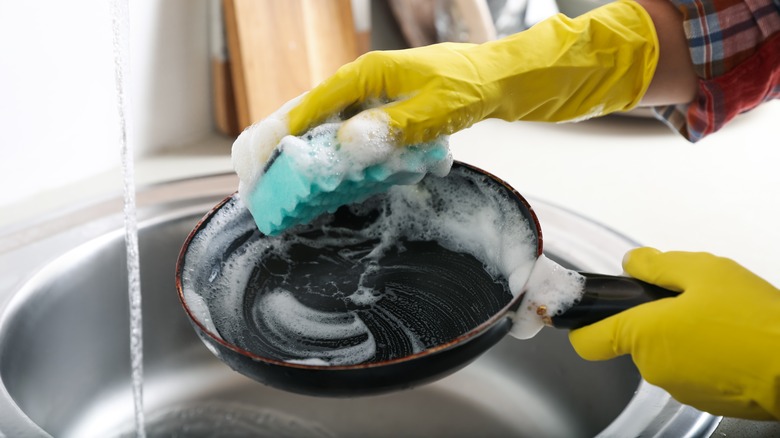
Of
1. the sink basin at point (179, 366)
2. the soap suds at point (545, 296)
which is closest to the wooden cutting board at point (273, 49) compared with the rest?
the sink basin at point (179, 366)

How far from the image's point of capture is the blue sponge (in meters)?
0.66

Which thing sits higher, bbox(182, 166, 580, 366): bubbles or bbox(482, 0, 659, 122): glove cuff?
bbox(482, 0, 659, 122): glove cuff

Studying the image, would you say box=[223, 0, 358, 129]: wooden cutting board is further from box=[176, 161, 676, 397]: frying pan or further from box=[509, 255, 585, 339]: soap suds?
box=[509, 255, 585, 339]: soap suds

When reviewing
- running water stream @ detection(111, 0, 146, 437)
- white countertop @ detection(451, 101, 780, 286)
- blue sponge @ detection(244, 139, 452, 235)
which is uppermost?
blue sponge @ detection(244, 139, 452, 235)

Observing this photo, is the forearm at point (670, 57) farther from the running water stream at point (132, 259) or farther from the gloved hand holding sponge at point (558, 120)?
the running water stream at point (132, 259)

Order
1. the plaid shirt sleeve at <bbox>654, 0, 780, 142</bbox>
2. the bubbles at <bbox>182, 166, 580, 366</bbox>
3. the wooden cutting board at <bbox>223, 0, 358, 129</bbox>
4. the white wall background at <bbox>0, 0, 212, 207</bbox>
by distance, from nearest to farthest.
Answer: the bubbles at <bbox>182, 166, 580, 366</bbox> → the plaid shirt sleeve at <bbox>654, 0, 780, 142</bbox> → the white wall background at <bbox>0, 0, 212, 207</bbox> → the wooden cutting board at <bbox>223, 0, 358, 129</bbox>

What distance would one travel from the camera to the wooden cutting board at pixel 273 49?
49.6 inches

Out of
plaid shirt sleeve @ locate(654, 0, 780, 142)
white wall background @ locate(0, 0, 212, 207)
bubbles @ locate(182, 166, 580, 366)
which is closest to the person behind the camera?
bubbles @ locate(182, 166, 580, 366)

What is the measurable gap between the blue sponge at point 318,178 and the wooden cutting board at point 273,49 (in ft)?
1.96

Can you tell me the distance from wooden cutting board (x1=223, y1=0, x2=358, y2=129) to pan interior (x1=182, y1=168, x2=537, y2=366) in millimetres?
501

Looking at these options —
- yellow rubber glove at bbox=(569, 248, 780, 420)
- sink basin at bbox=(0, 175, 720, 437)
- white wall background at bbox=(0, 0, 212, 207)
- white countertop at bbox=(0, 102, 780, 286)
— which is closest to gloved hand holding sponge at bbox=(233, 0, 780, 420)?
yellow rubber glove at bbox=(569, 248, 780, 420)

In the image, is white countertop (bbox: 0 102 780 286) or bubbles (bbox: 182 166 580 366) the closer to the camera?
bubbles (bbox: 182 166 580 366)

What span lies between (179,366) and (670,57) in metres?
0.75

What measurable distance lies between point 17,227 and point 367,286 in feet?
1.59
